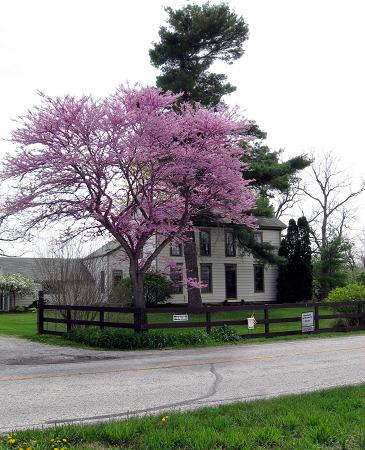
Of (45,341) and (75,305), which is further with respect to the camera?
(75,305)

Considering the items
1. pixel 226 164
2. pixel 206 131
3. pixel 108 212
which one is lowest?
pixel 108 212

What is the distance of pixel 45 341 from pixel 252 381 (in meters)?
9.17

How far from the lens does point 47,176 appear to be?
14969mm

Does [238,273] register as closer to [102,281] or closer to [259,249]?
[259,249]

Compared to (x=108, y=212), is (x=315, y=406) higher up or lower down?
lower down

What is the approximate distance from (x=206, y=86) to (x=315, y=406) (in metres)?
26.1

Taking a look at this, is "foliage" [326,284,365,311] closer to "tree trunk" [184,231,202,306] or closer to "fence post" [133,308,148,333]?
"fence post" [133,308,148,333]

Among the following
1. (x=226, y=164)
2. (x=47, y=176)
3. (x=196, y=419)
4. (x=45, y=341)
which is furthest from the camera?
(x=45, y=341)

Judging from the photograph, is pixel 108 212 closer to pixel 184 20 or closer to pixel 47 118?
pixel 47 118

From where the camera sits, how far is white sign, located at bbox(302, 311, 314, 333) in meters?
19.4

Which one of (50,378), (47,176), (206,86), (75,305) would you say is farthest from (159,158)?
(206,86)

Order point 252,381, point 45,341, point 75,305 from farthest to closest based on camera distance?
point 75,305
point 45,341
point 252,381

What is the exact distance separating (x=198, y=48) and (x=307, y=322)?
18.0 meters

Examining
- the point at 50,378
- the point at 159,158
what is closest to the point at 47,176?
the point at 159,158
